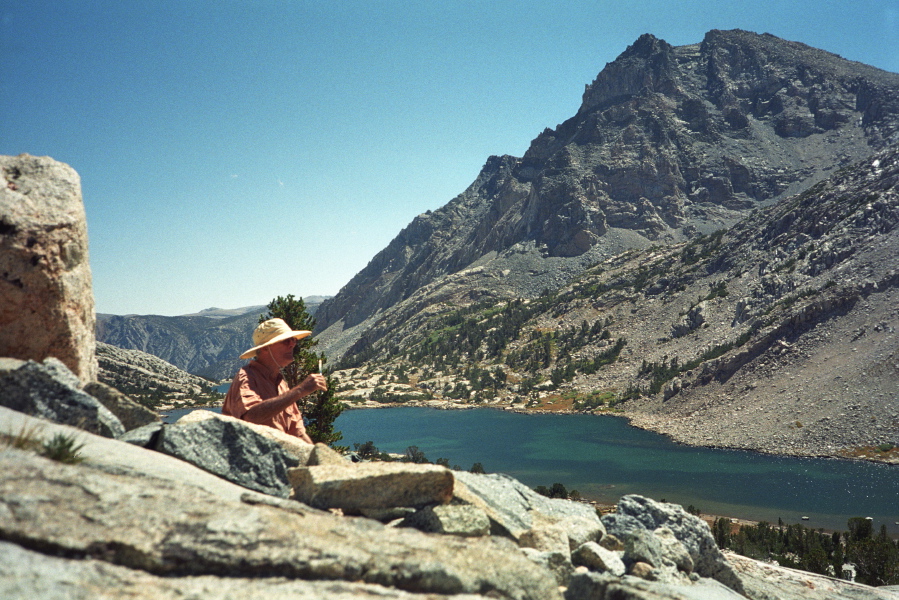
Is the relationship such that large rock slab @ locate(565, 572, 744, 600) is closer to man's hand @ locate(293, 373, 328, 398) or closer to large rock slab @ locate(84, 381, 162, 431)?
man's hand @ locate(293, 373, 328, 398)

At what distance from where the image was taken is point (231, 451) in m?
5.68

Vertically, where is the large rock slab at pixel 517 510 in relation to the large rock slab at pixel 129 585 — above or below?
below

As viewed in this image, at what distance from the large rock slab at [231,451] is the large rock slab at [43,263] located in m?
1.93

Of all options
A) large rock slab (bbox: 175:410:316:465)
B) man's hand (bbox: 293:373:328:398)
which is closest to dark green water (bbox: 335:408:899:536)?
man's hand (bbox: 293:373:328:398)

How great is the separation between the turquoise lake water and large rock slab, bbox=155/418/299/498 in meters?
45.0

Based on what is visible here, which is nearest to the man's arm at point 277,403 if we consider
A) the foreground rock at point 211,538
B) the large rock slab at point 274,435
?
the large rock slab at point 274,435

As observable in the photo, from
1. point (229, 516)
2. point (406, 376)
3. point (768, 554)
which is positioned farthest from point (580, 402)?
point (229, 516)

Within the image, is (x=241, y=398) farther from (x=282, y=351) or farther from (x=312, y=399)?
(x=312, y=399)

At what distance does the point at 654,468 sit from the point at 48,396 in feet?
199

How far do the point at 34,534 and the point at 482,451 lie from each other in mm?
69100

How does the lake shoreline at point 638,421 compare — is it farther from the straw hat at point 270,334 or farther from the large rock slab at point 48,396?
the large rock slab at point 48,396

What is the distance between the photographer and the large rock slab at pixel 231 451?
5371 mm

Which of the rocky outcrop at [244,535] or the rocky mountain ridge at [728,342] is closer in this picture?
the rocky outcrop at [244,535]

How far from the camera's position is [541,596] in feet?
13.0
